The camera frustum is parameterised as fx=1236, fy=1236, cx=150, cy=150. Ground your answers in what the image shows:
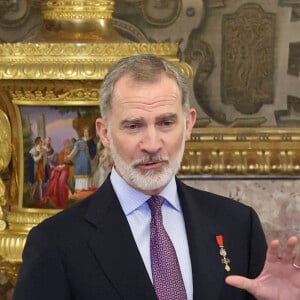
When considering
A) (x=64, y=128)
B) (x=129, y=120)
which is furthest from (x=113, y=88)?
(x=64, y=128)

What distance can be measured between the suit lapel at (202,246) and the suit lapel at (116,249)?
0.13 metres

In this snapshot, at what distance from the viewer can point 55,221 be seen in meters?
2.97

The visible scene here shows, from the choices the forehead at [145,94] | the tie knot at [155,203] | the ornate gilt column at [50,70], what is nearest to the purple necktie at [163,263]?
the tie knot at [155,203]

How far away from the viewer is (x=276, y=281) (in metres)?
2.85

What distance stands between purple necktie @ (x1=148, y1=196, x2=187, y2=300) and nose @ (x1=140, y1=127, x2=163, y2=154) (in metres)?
0.14

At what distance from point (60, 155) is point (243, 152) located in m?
0.99

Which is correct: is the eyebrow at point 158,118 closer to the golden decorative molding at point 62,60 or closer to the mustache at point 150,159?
the mustache at point 150,159

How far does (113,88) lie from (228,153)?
6.84 ft

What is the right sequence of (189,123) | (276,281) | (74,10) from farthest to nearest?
(74,10), (189,123), (276,281)

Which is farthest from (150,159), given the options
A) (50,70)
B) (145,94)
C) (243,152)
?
(243,152)

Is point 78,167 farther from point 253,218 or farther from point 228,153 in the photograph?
point 253,218

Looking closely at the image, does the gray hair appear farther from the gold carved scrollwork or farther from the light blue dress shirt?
the gold carved scrollwork

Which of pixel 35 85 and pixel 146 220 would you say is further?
pixel 35 85

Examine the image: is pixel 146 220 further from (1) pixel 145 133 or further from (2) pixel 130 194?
(1) pixel 145 133
